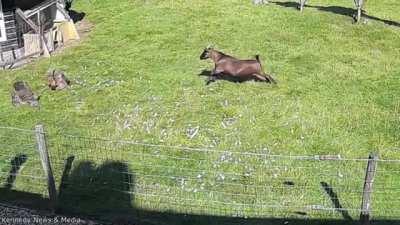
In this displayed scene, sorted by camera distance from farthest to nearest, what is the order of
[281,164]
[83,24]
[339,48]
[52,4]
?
[83,24] < [52,4] < [339,48] < [281,164]

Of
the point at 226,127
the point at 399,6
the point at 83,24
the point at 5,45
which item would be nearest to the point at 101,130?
the point at 226,127

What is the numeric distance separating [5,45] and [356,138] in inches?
464

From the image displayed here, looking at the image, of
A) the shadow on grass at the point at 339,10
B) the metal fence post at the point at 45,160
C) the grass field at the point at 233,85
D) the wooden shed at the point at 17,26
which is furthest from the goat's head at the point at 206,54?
the shadow on grass at the point at 339,10

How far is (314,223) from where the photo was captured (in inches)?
372

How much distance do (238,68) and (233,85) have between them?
484mm

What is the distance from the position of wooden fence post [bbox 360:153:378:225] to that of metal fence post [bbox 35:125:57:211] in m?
4.94

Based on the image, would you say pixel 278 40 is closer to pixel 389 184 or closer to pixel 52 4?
pixel 52 4

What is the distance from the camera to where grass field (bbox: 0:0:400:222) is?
41.8 feet

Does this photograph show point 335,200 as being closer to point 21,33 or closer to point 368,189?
point 368,189

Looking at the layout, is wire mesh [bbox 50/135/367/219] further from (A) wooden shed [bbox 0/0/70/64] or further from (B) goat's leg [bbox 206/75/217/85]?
(A) wooden shed [bbox 0/0/70/64]

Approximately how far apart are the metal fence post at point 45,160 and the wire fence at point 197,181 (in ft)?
1.31

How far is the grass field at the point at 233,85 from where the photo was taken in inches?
502

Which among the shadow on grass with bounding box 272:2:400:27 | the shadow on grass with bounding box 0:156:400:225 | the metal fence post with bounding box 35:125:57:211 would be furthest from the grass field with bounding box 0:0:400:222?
the metal fence post with bounding box 35:125:57:211

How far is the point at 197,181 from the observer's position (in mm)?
10758
